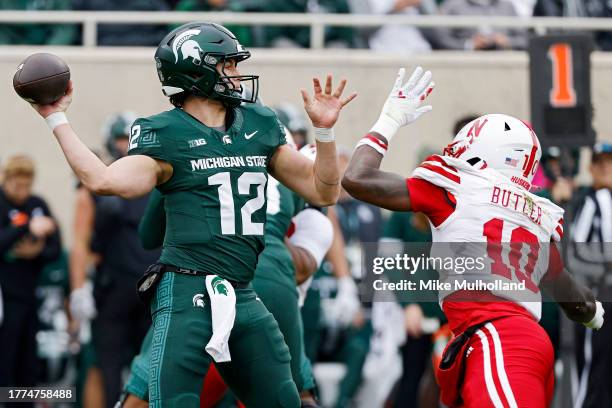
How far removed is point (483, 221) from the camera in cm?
566

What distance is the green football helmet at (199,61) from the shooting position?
5.58 m

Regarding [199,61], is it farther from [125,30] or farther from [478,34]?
[478,34]

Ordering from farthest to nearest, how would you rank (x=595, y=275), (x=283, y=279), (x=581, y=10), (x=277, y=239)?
1. (x=581, y=10)
2. (x=595, y=275)
3. (x=277, y=239)
4. (x=283, y=279)

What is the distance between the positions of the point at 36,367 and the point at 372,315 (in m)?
2.41

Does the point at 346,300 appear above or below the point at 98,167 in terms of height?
above

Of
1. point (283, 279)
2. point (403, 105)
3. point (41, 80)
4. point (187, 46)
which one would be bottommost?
point (283, 279)

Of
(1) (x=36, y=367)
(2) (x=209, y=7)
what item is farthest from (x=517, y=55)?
(1) (x=36, y=367)

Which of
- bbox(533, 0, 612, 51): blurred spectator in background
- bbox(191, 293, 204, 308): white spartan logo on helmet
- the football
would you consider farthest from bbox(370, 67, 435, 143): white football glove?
bbox(533, 0, 612, 51): blurred spectator in background

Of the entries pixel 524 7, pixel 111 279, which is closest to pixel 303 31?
pixel 524 7

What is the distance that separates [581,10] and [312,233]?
19.0 feet

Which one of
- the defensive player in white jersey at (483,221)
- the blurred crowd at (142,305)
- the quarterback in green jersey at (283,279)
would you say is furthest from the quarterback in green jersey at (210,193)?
the blurred crowd at (142,305)

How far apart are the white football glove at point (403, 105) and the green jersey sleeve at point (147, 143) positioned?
3.12 feet

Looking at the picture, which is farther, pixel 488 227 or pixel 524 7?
pixel 524 7

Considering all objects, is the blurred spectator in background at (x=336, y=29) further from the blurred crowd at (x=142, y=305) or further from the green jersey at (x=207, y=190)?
the green jersey at (x=207, y=190)
